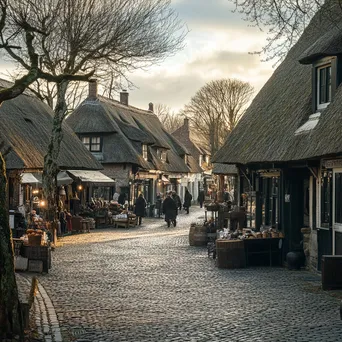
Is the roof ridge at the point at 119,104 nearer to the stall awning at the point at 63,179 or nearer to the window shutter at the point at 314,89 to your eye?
the stall awning at the point at 63,179

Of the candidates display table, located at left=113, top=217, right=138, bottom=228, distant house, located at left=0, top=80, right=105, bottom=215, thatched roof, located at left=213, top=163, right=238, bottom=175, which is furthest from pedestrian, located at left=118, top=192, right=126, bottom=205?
thatched roof, located at left=213, top=163, right=238, bottom=175

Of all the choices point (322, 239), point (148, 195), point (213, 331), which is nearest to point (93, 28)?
point (322, 239)

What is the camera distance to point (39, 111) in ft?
122

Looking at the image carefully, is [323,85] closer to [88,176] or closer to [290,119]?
[290,119]

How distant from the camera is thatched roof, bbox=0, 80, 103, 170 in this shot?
2812 cm

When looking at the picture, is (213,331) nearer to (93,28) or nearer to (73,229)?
(93,28)

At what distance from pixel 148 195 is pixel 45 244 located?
122 ft

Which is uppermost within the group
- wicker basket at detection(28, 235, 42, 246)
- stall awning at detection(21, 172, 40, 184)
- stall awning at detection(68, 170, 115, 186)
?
stall awning at detection(68, 170, 115, 186)

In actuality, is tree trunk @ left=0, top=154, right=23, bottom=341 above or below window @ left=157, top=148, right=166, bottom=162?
below

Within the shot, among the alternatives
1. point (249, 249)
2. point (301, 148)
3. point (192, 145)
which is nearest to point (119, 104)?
point (192, 145)

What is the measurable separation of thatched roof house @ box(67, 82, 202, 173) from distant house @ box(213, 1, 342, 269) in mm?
24328

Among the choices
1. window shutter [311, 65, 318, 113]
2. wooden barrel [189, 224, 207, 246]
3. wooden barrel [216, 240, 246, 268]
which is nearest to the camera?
window shutter [311, 65, 318, 113]

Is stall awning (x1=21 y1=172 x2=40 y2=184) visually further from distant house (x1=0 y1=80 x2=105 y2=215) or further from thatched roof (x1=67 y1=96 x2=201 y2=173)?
thatched roof (x1=67 y1=96 x2=201 y2=173)

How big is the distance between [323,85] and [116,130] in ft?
103
